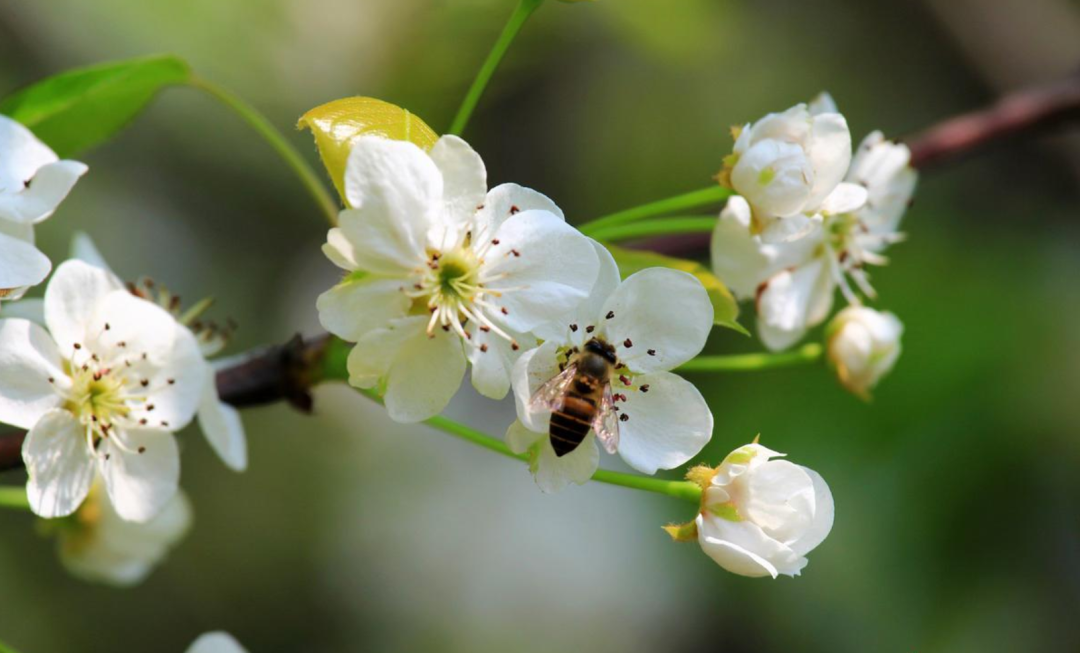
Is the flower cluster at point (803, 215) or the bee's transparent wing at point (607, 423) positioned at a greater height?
the flower cluster at point (803, 215)

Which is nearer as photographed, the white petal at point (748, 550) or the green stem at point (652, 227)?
the white petal at point (748, 550)

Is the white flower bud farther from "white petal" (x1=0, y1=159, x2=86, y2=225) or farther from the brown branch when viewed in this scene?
"white petal" (x1=0, y1=159, x2=86, y2=225)

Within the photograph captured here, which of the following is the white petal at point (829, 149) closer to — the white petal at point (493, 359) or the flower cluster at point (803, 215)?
the flower cluster at point (803, 215)

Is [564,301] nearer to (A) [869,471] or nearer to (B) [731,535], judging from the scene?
(B) [731,535]

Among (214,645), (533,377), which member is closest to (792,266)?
(533,377)

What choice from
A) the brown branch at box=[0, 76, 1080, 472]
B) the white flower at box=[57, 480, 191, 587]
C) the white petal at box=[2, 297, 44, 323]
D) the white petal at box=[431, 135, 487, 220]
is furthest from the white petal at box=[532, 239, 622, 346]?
the white flower at box=[57, 480, 191, 587]

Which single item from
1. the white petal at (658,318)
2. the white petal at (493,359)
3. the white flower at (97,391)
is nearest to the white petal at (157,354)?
the white flower at (97,391)
